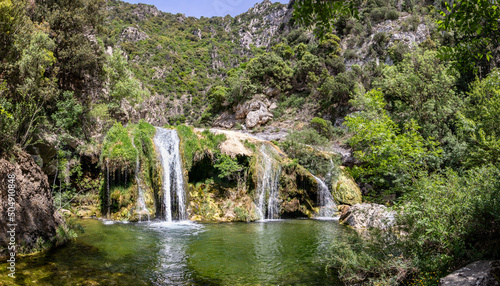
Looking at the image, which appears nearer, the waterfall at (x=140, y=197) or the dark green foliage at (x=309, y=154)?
the waterfall at (x=140, y=197)

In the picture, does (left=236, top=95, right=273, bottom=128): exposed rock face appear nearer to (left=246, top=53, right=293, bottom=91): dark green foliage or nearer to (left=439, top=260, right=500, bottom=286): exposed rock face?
(left=246, top=53, right=293, bottom=91): dark green foliage

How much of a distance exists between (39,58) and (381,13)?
46.1 m

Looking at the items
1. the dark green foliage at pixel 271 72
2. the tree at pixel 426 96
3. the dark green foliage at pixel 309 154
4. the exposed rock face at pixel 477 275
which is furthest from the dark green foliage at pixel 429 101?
the dark green foliage at pixel 271 72

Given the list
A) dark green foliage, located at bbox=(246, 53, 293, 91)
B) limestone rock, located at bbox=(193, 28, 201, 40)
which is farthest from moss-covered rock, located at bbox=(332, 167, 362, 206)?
limestone rock, located at bbox=(193, 28, 201, 40)

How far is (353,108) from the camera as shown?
104 ft

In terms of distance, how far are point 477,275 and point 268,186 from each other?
14.6m

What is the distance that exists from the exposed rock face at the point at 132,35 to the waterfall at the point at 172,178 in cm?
6684

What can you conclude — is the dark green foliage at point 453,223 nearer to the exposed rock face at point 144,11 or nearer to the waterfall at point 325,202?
the waterfall at point 325,202

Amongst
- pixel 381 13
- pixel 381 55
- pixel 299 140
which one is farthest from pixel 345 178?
pixel 381 13

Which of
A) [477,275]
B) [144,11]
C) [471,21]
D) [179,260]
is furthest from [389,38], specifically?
[144,11]

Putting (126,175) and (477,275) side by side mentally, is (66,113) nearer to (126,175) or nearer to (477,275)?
(126,175)

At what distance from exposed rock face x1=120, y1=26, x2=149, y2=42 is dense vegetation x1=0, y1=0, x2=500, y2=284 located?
40.3 metres

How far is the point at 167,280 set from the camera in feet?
19.0

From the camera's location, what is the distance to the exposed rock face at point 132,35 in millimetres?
72938
